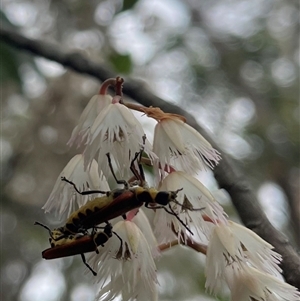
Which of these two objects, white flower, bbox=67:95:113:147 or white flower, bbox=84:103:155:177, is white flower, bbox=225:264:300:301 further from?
white flower, bbox=67:95:113:147

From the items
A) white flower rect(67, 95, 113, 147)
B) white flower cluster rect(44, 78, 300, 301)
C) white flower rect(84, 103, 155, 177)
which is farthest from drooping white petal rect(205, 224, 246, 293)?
white flower rect(67, 95, 113, 147)

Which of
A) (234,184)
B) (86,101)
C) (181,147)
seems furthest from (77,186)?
(86,101)

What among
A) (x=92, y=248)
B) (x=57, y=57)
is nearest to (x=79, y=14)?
(x=57, y=57)

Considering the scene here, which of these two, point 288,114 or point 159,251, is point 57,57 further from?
point 288,114

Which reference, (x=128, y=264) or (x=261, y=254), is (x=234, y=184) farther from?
(x=128, y=264)

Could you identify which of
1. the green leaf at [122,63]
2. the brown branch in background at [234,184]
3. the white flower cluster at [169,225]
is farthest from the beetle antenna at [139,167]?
the green leaf at [122,63]

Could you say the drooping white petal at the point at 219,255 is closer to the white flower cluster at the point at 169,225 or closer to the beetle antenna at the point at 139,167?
the white flower cluster at the point at 169,225

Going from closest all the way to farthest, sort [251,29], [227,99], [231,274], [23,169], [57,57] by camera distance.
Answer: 1. [231,274]
2. [57,57]
3. [23,169]
4. [227,99]
5. [251,29]
